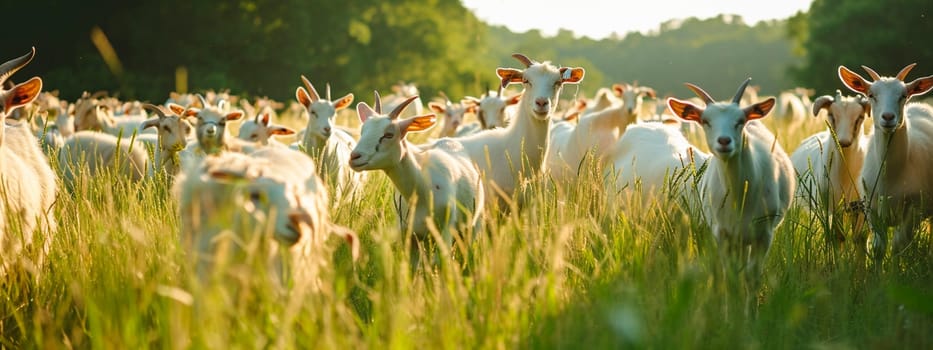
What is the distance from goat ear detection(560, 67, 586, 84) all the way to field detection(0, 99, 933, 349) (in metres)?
1.90

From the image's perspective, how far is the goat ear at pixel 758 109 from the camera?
489cm

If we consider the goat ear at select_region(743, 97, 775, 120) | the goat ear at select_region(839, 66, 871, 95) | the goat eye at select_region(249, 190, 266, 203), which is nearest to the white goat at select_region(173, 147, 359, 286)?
the goat eye at select_region(249, 190, 266, 203)

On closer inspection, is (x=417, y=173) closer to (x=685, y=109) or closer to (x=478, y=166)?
(x=478, y=166)

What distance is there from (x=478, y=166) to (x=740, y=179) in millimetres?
1875

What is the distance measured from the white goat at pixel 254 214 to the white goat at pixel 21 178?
1445 millimetres

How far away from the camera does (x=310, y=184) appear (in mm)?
3402

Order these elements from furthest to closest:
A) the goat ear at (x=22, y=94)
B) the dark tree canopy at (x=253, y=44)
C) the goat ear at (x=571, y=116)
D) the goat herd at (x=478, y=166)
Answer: the dark tree canopy at (x=253, y=44) → the goat ear at (x=571, y=116) → the goat ear at (x=22, y=94) → the goat herd at (x=478, y=166)

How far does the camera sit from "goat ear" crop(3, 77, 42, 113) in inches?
183

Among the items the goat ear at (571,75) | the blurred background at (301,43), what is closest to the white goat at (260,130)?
the goat ear at (571,75)

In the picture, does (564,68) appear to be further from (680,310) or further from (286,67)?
(286,67)

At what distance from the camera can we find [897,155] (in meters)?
5.73

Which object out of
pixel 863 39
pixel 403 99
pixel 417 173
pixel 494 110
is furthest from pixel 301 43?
pixel 417 173

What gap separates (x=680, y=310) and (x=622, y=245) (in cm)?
129

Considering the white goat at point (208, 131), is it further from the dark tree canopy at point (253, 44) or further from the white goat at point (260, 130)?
the dark tree canopy at point (253, 44)
